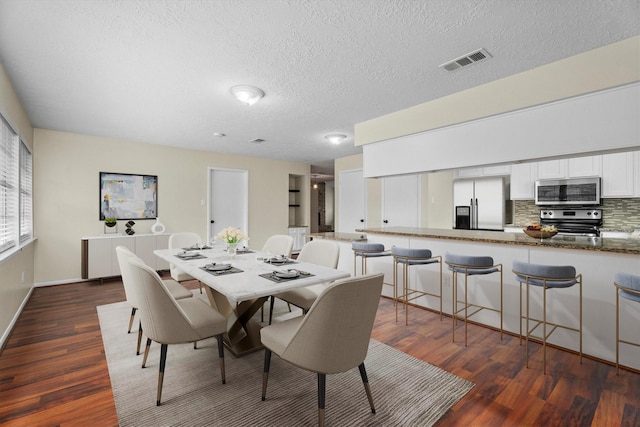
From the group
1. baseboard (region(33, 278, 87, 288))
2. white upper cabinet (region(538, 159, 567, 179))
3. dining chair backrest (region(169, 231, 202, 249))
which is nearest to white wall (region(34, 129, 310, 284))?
baseboard (region(33, 278, 87, 288))

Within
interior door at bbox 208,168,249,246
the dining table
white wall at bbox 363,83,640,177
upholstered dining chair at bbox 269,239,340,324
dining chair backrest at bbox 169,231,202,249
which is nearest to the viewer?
the dining table

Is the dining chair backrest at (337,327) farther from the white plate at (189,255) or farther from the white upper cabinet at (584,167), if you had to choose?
the white upper cabinet at (584,167)

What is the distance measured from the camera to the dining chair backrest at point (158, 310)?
1648 millimetres

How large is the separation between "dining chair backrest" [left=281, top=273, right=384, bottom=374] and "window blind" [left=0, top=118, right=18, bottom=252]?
320 centimetres

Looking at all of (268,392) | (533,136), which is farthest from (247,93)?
(533,136)

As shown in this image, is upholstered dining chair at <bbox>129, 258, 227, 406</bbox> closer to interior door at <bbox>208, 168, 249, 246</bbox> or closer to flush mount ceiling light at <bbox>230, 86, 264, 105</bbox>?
flush mount ceiling light at <bbox>230, 86, 264, 105</bbox>

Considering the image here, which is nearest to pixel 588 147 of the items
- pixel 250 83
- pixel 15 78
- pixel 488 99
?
pixel 488 99

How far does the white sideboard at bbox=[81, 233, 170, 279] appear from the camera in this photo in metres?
4.45

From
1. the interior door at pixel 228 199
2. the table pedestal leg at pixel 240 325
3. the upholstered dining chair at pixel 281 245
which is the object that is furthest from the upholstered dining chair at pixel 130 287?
the interior door at pixel 228 199

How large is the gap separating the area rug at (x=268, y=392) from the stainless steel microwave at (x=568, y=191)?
381 centimetres

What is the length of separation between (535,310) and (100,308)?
4.63 metres

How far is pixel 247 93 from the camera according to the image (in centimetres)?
297

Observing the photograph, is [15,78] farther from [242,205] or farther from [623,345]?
[623,345]

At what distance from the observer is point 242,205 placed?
6598 mm
